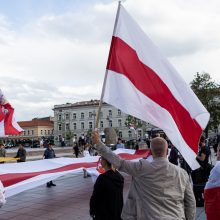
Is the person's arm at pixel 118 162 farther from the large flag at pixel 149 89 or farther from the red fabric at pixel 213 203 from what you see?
the red fabric at pixel 213 203

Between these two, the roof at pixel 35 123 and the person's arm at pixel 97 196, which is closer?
the person's arm at pixel 97 196

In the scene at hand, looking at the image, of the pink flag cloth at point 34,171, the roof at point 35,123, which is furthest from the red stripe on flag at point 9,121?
the roof at point 35,123

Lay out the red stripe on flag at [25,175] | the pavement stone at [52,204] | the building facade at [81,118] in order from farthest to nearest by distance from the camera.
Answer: the building facade at [81,118]
the red stripe on flag at [25,175]
the pavement stone at [52,204]

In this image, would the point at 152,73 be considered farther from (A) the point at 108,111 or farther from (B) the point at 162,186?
(A) the point at 108,111

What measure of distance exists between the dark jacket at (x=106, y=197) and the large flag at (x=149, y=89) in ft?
2.84

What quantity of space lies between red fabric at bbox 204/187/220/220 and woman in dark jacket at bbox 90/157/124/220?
42.6 inches

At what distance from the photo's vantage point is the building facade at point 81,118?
10244 cm

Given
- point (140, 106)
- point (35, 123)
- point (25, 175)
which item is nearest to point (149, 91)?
point (140, 106)

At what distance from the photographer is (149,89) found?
4.59 meters

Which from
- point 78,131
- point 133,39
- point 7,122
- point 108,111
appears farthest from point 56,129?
point 133,39

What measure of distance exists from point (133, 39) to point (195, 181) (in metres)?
4.67

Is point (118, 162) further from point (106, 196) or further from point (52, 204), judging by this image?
point (52, 204)

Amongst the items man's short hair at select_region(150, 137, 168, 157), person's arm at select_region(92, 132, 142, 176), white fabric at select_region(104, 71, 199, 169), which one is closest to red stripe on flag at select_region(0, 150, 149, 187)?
white fabric at select_region(104, 71, 199, 169)

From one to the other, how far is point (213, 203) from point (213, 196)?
8cm
